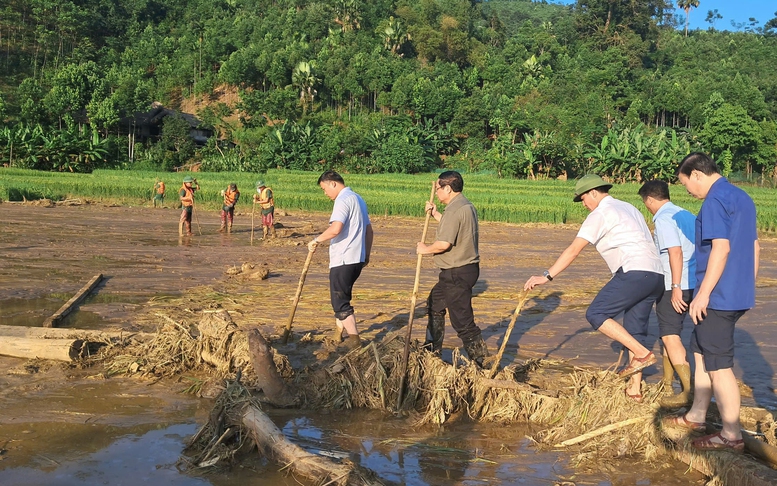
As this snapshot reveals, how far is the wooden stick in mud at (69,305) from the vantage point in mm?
7605

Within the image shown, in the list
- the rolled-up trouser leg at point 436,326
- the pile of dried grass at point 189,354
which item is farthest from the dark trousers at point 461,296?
the pile of dried grass at point 189,354

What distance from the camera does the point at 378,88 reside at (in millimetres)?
58562

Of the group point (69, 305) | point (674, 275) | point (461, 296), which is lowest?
point (69, 305)

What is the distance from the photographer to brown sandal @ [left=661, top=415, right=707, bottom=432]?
4.90 m

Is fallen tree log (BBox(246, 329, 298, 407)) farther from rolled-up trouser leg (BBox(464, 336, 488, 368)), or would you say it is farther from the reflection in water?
rolled-up trouser leg (BBox(464, 336, 488, 368))

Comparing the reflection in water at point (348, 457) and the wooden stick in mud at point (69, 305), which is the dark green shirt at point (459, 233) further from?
the wooden stick in mud at point (69, 305)

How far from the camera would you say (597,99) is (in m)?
52.6

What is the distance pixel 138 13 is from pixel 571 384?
78144 millimetres

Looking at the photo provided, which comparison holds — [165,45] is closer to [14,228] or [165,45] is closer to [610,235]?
[14,228]

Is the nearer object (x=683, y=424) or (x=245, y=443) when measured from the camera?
(x=245, y=443)

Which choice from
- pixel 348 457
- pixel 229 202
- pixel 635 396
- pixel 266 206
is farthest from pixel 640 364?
pixel 229 202

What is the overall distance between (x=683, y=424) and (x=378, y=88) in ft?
182

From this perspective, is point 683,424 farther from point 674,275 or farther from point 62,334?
point 62,334

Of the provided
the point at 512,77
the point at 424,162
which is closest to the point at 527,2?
the point at 512,77
